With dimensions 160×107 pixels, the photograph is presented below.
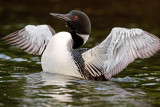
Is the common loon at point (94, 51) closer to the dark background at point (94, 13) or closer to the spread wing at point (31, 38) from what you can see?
the spread wing at point (31, 38)

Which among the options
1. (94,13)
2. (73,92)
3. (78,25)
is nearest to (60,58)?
(78,25)

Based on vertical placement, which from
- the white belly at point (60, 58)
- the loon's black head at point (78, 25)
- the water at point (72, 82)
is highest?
the loon's black head at point (78, 25)

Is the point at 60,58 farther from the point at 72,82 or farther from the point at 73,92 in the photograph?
the point at 73,92

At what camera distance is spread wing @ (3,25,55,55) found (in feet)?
28.9

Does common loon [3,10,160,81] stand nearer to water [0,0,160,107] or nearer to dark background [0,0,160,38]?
water [0,0,160,107]

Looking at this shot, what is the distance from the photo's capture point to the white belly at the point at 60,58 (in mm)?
7793

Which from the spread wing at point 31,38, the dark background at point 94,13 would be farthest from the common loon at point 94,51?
the dark background at point 94,13

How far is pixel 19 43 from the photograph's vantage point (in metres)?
8.96

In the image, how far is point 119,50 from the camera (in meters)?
7.78

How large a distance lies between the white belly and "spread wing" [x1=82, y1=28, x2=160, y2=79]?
27cm

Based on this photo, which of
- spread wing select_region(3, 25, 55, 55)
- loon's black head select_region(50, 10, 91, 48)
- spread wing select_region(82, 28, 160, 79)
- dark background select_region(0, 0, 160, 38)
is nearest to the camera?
spread wing select_region(82, 28, 160, 79)

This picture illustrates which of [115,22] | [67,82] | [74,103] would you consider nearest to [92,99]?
[74,103]

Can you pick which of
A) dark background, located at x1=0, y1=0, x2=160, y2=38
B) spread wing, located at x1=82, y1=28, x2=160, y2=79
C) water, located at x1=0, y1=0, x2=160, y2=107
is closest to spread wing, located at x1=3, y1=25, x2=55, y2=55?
water, located at x1=0, y1=0, x2=160, y2=107

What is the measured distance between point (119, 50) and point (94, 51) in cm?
40
